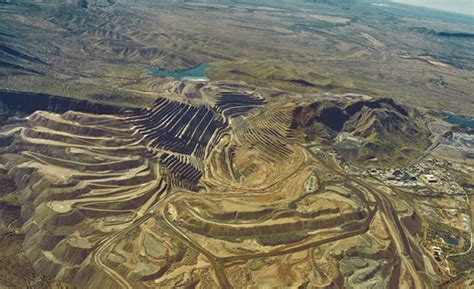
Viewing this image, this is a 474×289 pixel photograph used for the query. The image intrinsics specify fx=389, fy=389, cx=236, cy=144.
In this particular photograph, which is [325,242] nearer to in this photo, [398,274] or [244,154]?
[398,274]

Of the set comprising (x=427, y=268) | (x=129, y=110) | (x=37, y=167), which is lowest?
(x=427, y=268)

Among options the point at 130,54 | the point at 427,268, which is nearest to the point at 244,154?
the point at 427,268

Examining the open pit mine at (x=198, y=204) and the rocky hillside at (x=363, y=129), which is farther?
the rocky hillside at (x=363, y=129)

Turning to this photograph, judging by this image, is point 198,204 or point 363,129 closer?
point 198,204

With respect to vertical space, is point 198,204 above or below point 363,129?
below

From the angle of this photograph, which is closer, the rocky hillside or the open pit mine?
the open pit mine

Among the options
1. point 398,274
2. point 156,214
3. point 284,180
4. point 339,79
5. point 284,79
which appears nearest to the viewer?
point 398,274

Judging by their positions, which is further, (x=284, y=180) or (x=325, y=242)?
(x=284, y=180)

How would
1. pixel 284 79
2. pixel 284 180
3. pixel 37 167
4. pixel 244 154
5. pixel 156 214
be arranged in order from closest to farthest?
pixel 156 214
pixel 37 167
pixel 284 180
pixel 244 154
pixel 284 79
